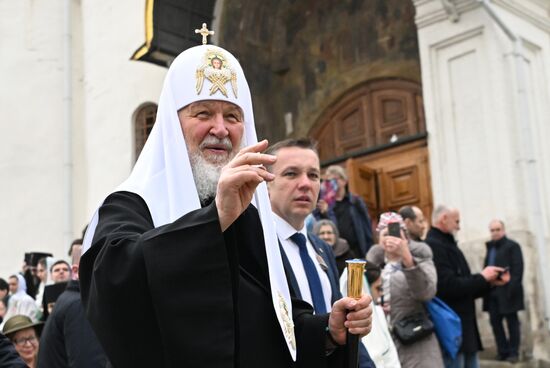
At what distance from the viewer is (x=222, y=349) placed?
2.14m

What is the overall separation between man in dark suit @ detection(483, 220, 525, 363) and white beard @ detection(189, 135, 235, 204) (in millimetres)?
6848

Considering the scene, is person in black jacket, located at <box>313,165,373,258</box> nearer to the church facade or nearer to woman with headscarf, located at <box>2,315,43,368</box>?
the church facade

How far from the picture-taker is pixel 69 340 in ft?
13.8

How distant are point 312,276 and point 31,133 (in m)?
13.1

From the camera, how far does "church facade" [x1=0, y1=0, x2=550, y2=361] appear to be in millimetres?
10391

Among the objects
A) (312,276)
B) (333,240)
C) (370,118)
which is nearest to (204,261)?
(312,276)

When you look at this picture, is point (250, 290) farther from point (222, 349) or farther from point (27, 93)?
point (27, 93)

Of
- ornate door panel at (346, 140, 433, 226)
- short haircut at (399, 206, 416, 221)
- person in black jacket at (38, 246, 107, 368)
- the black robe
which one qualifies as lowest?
person in black jacket at (38, 246, 107, 368)

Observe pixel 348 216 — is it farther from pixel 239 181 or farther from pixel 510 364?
pixel 239 181

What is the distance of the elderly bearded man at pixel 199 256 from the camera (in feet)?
6.97

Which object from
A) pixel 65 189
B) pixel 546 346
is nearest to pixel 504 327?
pixel 546 346

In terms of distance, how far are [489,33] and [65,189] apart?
8651 millimetres

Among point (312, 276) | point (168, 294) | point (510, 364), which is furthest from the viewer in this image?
point (510, 364)

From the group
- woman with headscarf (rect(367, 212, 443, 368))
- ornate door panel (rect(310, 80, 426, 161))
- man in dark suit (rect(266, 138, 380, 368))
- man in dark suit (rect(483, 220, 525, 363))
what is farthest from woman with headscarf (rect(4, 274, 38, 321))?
ornate door panel (rect(310, 80, 426, 161))
